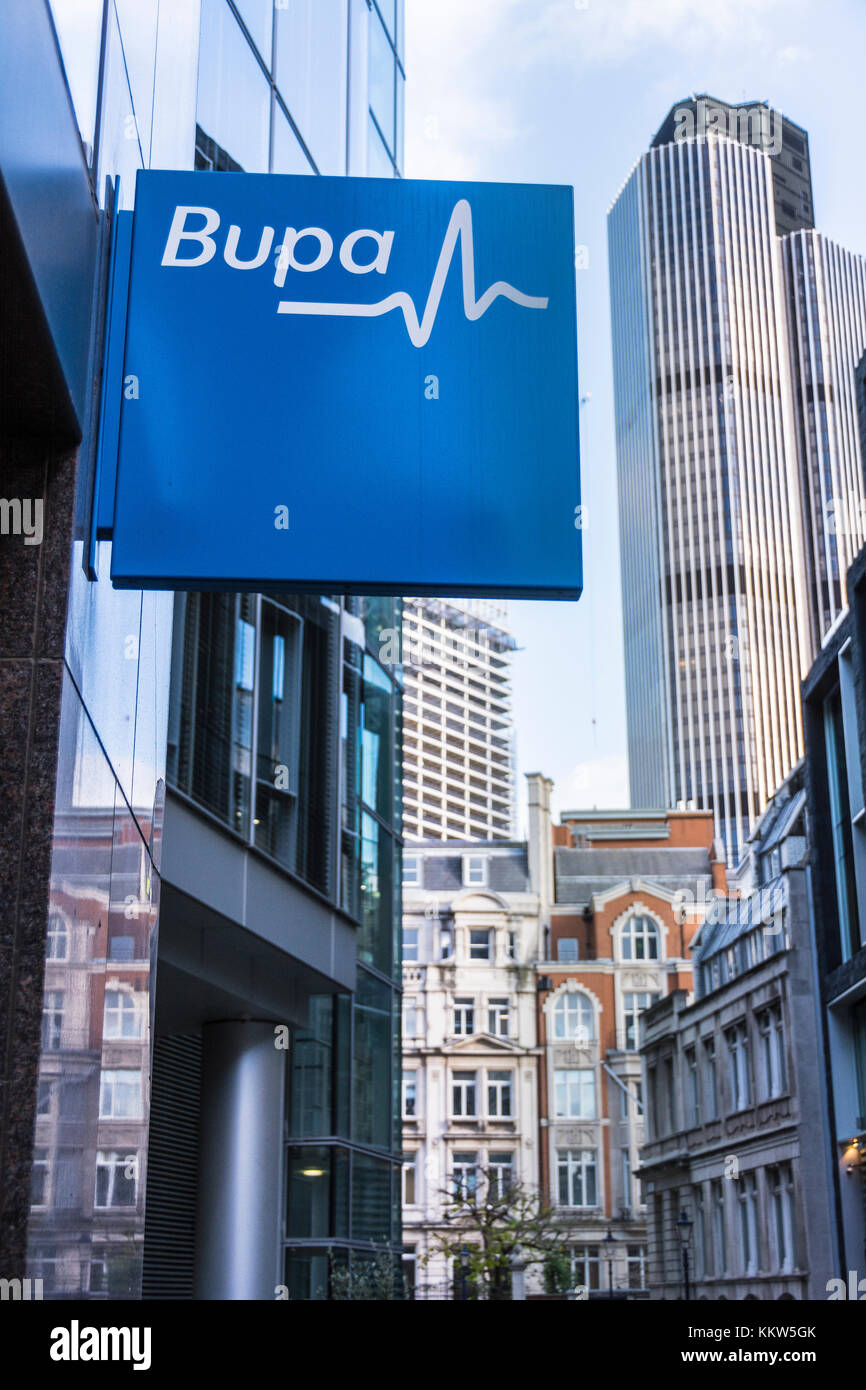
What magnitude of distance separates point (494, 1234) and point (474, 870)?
22.6 metres

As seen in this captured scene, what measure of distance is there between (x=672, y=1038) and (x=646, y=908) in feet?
57.6

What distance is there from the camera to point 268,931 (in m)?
16.3

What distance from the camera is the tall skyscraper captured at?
15250 cm

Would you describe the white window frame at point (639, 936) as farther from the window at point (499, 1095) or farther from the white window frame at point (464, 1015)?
the window at point (499, 1095)

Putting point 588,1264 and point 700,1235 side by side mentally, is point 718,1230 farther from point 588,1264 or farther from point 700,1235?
point 588,1264

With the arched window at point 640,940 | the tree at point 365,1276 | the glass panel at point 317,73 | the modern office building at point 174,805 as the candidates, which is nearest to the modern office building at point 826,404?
the arched window at point 640,940

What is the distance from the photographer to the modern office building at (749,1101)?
39969 mm

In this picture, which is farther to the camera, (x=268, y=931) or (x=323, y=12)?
(x=323, y=12)

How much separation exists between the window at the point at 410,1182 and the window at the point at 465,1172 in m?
1.70

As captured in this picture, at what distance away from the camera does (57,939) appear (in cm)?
567

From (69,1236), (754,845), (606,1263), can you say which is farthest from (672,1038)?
(69,1236)

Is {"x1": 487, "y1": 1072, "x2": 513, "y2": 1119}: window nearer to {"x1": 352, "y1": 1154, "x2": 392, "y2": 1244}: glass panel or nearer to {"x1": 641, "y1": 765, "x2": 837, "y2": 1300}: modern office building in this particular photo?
{"x1": 641, "y1": 765, "x2": 837, "y2": 1300}: modern office building

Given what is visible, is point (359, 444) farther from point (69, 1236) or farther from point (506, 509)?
point (69, 1236)
